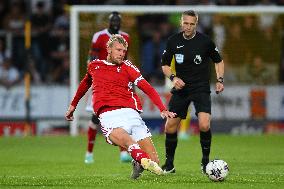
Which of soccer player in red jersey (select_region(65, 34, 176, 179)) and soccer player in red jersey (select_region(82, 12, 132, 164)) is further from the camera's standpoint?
soccer player in red jersey (select_region(82, 12, 132, 164))

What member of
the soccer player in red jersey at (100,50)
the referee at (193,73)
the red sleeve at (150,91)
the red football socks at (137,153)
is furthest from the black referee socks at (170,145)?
the soccer player in red jersey at (100,50)

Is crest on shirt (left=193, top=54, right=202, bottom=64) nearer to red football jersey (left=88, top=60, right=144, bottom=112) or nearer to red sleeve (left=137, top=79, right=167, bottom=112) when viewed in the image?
red football jersey (left=88, top=60, right=144, bottom=112)

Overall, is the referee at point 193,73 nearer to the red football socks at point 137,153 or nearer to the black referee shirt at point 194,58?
the black referee shirt at point 194,58

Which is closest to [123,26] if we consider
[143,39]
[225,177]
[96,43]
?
[143,39]

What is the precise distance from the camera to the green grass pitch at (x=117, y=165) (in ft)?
38.8

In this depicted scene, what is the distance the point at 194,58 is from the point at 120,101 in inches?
77.9

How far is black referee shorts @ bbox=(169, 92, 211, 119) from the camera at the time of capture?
13.6 m

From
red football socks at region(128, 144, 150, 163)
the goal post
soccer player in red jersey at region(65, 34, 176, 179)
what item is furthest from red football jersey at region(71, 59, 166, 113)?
the goal post

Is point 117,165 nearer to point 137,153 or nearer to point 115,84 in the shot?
point 115,84

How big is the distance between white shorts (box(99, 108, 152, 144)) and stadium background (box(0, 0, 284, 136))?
12.0 meters

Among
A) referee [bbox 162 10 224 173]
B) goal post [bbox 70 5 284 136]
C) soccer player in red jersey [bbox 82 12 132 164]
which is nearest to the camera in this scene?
referee [bbox 162 10 224 173]

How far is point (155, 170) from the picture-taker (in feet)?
36.9

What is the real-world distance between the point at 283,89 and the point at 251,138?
9.45 feet

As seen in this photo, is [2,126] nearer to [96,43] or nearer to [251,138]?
[251,138]
